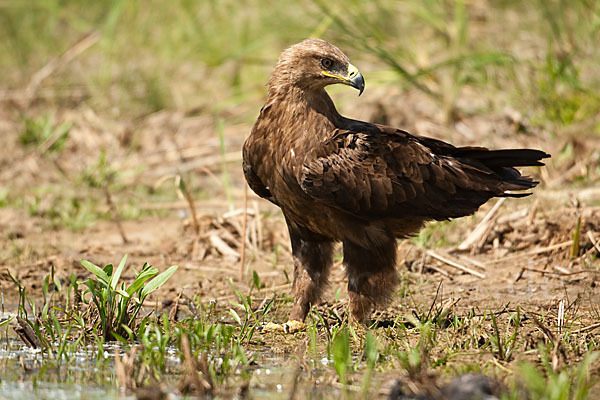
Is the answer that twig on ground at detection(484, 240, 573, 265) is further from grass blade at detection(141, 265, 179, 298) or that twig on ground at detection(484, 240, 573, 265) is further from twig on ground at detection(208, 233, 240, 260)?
grass blade at detection(141, 265, 179, 298)

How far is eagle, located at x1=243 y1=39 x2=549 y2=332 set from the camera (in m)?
4.38

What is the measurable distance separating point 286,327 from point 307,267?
44cm

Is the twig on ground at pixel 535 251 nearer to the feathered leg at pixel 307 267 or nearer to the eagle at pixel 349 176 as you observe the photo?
the eagle at pixel 349 176

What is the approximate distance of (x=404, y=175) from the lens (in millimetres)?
4527

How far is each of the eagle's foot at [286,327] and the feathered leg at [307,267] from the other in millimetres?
180

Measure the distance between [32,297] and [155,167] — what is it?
3.33 m

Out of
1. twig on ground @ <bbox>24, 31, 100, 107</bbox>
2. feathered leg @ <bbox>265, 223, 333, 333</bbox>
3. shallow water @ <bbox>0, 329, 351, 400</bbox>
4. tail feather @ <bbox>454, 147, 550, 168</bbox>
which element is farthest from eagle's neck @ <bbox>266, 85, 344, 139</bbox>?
twig on ground @ <bbox>24, 31, 100, 107</bbox>

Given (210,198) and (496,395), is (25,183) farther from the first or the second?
(496,395)

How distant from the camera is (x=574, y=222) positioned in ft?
18.6

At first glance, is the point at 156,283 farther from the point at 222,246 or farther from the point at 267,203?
the point at 267,203

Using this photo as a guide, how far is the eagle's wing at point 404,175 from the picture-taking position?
4.32m

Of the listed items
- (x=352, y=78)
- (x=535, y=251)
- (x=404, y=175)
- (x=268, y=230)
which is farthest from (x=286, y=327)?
(x=535, y=251)

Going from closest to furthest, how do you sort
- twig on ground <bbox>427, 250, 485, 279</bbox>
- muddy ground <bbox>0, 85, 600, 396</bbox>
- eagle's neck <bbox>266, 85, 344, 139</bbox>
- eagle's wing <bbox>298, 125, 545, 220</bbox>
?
1. eagle's wing <bbox>298, 125, 545, 220</bbox>
2. eagle's neck <bbox>266, 85, 344, 139</bbox>
3. muddy ground <bbox>0, 85, 600, 396</bbox>
4. twig on ground <bbox>427, 250, 485, 279</bbox>

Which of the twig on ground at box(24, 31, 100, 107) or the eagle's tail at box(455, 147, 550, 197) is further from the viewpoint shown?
the twig on ground at box(24, 31, 100, 107)
